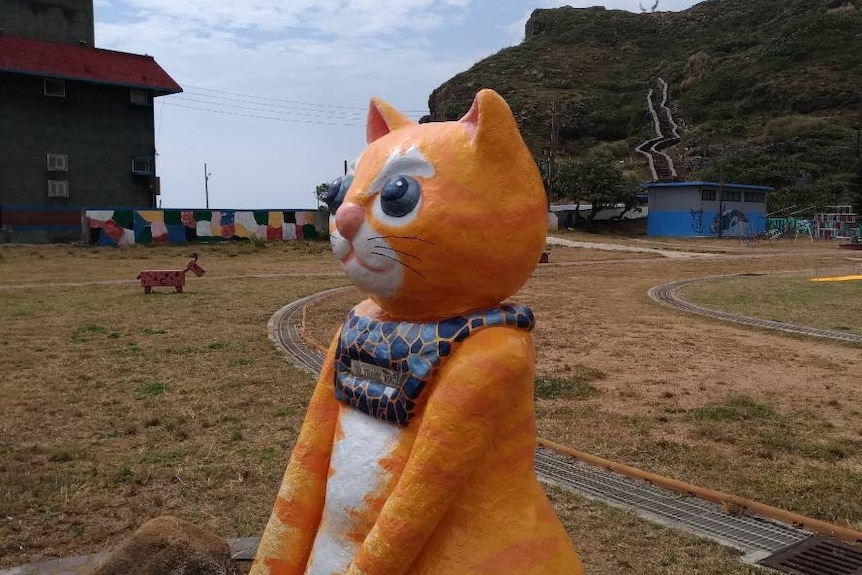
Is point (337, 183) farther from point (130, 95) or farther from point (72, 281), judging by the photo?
point (130, 95)

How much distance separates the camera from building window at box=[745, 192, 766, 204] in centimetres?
4819

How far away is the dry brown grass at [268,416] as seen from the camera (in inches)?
198

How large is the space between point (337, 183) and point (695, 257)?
3004cm

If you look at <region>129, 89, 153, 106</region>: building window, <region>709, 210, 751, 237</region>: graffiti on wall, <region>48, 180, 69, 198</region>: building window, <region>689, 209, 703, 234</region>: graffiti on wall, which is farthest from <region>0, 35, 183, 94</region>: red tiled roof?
<region>709, 210, 751, 237</region>: graffiti on wall

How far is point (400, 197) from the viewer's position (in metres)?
2.72

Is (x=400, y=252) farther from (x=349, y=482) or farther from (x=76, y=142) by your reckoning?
(x=76, y=142)

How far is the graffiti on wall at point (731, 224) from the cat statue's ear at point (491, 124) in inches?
1849

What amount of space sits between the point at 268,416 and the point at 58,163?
103 ft

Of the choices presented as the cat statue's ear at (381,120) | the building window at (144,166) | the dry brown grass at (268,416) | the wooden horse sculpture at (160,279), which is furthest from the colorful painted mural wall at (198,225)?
the cat statue's ear at (381,120)

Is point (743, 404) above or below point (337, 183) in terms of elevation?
below

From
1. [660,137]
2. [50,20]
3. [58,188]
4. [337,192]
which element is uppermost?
[50,20]

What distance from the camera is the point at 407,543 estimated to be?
2531 mm

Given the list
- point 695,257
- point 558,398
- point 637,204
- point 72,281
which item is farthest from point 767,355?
point 637,204

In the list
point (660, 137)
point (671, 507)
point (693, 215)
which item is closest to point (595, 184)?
point (693, 215)
